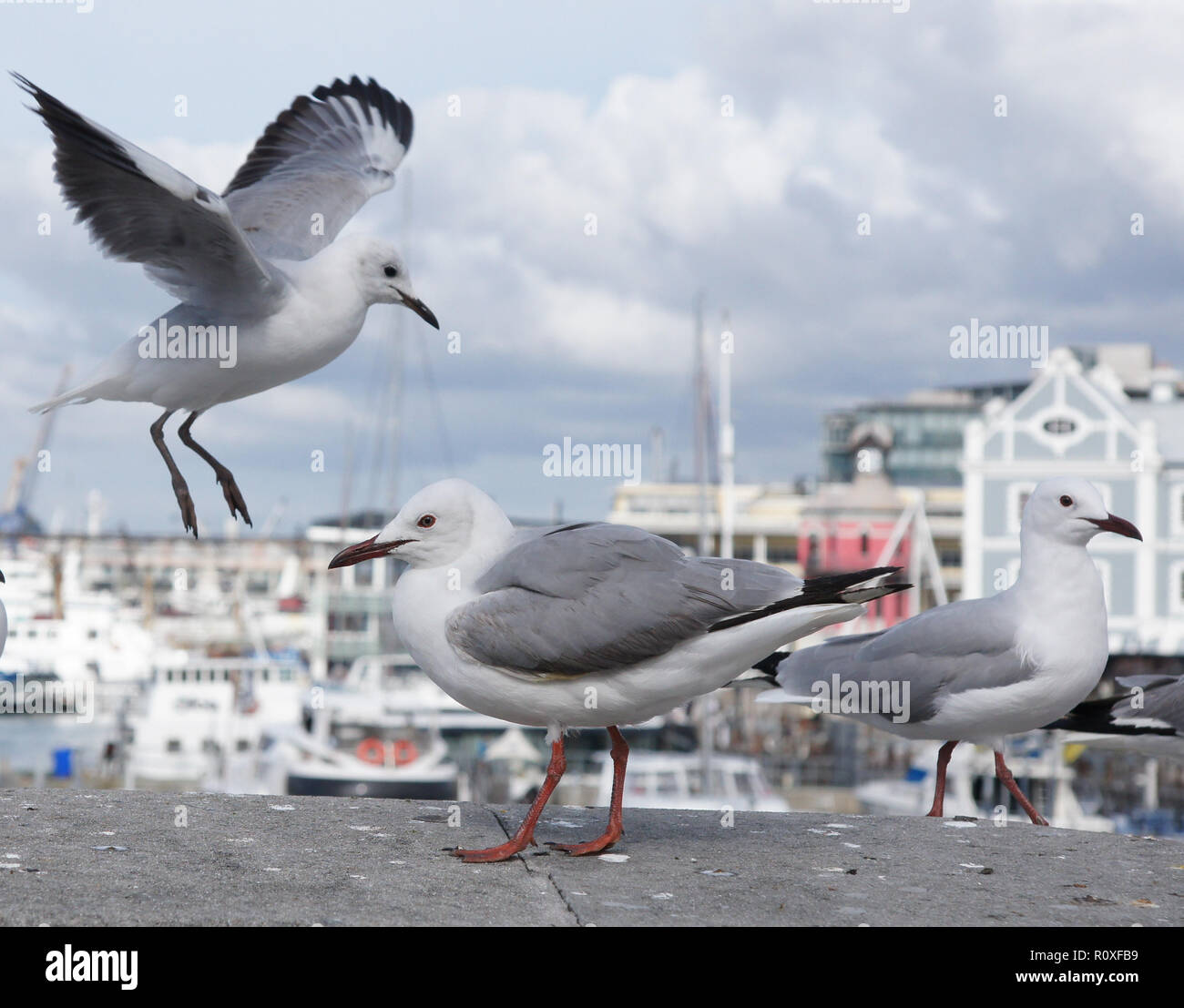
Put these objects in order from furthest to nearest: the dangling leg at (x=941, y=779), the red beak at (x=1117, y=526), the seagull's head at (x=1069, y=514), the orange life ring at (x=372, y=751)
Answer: the orange life ring at (x=372, y=751), the dangling leg at (x=941, y=779), the seagull's head at (x=1069, y=514), the red beak at (x=1117, y=526)

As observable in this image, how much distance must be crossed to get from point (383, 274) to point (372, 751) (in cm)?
3034

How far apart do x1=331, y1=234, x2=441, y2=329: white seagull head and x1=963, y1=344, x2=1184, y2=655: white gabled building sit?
42.2 metres

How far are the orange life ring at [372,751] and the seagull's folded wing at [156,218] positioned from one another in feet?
95.6

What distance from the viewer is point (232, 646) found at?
79062mm

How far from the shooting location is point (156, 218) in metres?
5.22

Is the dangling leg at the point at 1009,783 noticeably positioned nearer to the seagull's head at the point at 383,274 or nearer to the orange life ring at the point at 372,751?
the seagull's head at the point at 383,274

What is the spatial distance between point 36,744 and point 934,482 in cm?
5136

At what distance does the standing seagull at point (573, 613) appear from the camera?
4.96m

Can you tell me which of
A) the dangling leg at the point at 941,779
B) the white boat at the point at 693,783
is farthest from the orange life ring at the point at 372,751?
the dangling leg at the point at 941,779

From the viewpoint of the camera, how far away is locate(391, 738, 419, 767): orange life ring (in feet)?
111

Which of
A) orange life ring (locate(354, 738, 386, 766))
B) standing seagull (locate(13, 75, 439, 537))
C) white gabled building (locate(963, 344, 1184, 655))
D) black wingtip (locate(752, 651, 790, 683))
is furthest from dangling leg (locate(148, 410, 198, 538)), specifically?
white gabled building (locate(963, 344, 1184, 655))

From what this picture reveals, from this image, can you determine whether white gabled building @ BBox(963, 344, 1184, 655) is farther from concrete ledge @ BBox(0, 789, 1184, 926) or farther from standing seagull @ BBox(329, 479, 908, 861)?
standing seagull @ BBox(329, 479, 908, 861)
